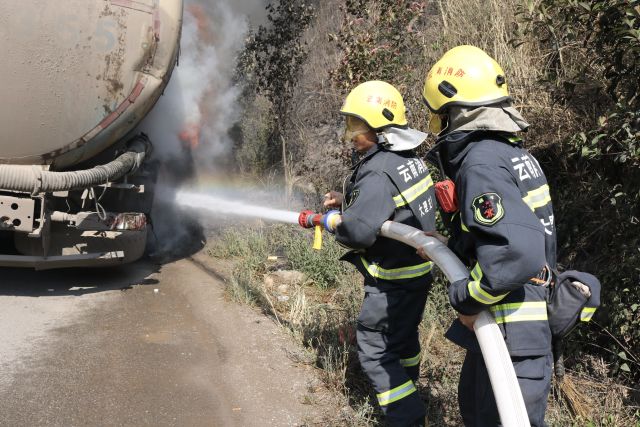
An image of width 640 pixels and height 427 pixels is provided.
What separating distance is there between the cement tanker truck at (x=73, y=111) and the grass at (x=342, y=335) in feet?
4.30

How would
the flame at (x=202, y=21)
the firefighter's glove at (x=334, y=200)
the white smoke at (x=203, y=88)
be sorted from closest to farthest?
the firefighter's glove at (x=334, y=200), the white smoke at (x=203, y=88), the flame at (x=202, y=21)

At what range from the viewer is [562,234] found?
368 cm

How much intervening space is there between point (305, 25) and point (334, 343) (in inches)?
211

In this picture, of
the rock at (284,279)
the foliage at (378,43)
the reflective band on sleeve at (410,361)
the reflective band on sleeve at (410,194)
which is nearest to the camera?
the reflective band on sleeve at (410,194)

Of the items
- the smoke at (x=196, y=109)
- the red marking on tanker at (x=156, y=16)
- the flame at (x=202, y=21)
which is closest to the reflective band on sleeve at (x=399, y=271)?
the red marking on tanker at (x=156, y=16)

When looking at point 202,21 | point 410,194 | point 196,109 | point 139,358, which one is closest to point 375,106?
point 410,194

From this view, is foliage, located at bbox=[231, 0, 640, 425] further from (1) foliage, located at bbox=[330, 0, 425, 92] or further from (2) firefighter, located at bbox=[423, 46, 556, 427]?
(2) firefighter, located at bbox=[423, 46, 556, 427]

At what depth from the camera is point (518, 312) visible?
2.05 meters

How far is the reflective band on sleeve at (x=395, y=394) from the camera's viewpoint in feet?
9.14

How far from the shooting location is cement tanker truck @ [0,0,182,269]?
4.29 m

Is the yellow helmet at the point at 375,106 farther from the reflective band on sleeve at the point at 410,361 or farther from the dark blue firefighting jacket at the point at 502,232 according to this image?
the reflective band on sleeve at the point at 410,361

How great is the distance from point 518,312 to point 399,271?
→ 90 cm

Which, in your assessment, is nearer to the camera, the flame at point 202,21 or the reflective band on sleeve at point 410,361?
the reflective band on sleeve at point 410,361

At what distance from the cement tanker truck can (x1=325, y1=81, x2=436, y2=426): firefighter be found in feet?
8.14
